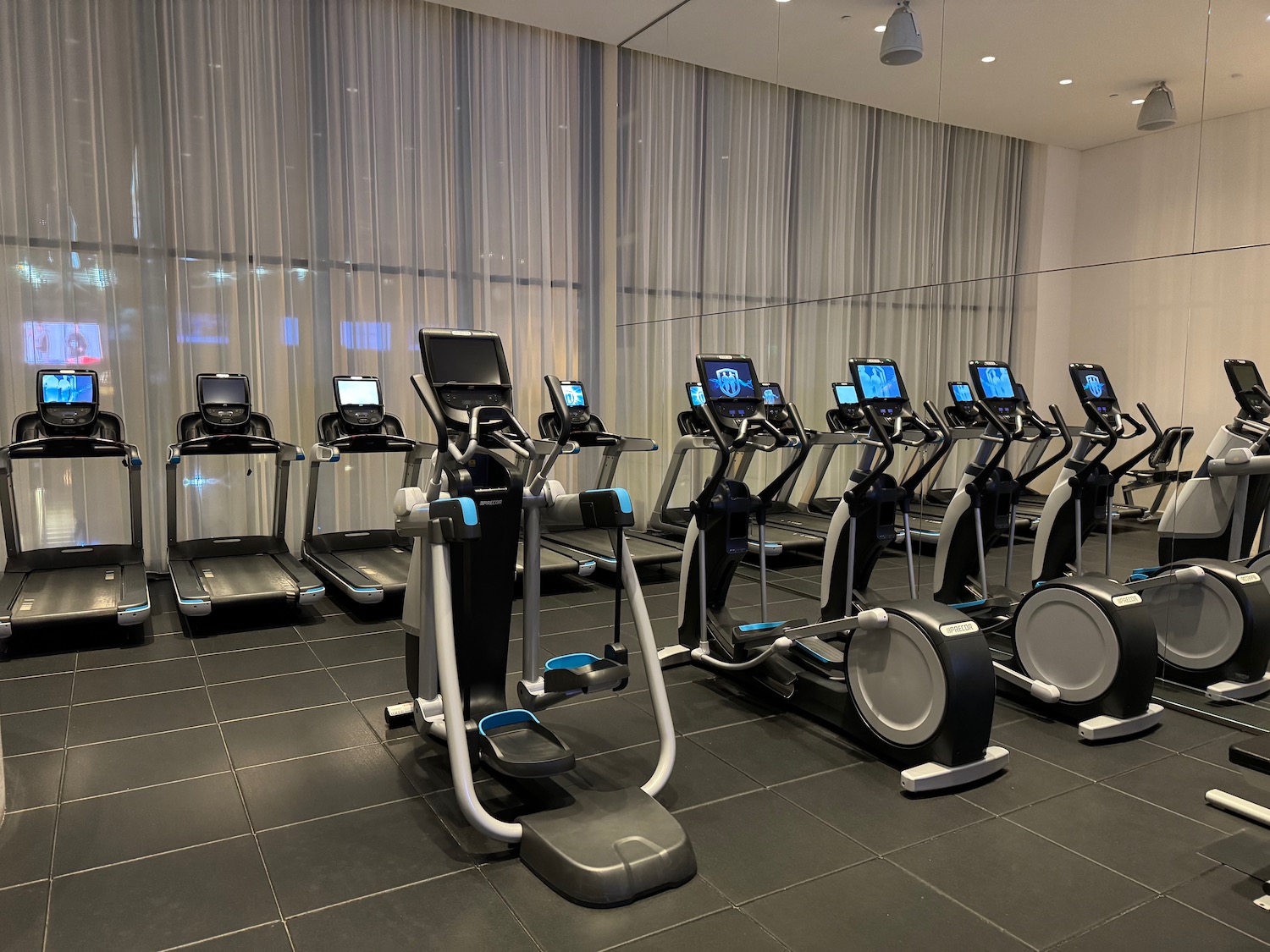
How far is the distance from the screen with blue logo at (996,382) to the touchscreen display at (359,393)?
12.9ft

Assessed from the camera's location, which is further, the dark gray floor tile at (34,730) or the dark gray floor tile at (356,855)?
the dark gray floor tile at (34,730)

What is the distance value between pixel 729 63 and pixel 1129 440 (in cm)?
455

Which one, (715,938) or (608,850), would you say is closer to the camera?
(715,938)

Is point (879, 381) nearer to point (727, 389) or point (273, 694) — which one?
point (727, 389)

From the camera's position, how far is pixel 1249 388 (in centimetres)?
361

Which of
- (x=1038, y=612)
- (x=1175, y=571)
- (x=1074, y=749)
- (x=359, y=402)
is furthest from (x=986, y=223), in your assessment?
(x=359, y=402)

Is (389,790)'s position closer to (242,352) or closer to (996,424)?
(996,424)

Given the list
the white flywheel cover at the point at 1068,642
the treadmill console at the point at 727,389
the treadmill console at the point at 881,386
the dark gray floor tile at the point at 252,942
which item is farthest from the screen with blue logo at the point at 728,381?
the dark gray floor tile at the point at 252,942

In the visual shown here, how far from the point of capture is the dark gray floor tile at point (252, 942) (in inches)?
79.6

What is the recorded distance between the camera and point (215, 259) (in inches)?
234

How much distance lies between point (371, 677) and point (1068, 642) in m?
3.11

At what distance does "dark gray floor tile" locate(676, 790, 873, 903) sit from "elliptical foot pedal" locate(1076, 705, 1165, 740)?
4.42 feet

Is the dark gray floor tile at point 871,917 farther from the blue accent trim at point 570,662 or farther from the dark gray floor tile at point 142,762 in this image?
the dark gray floor tile at point 142,762

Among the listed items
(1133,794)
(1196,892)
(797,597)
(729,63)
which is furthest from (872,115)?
(1196,892)
